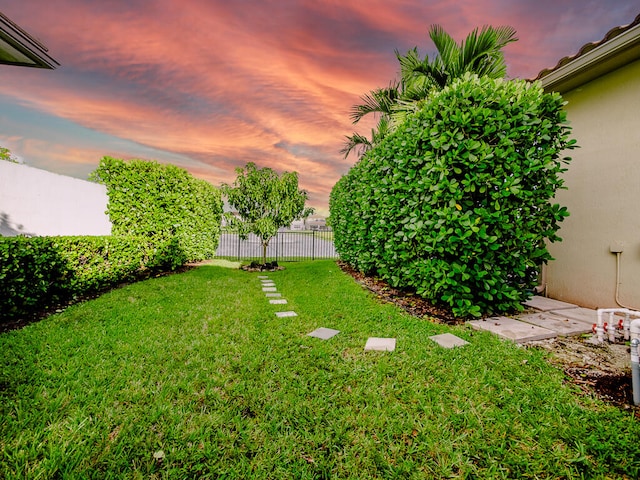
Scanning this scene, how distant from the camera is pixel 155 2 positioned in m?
5.08

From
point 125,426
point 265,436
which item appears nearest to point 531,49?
point 265,436

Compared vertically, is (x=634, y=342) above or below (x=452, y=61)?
below

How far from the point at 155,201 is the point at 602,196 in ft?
28.9

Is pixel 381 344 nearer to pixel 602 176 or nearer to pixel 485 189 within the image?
pixel 485 189

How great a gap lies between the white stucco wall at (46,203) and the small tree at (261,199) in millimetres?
3429

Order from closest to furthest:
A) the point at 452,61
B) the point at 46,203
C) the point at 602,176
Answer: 1. the point at 602,176
2. the point at 452,61
3. the point at 46,203

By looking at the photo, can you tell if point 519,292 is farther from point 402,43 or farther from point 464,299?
point 402,43

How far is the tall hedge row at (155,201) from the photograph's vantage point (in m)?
6.64

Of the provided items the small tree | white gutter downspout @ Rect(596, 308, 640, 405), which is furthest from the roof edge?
the small tree

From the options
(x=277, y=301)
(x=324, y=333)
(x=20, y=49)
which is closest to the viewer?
(x=324, y=333)

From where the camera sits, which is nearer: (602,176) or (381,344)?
(381,344)

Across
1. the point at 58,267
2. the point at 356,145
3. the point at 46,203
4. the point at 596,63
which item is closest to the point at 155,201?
the point at 58,267

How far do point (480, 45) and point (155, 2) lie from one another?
6.33 metres

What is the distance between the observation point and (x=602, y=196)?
4.18 m
